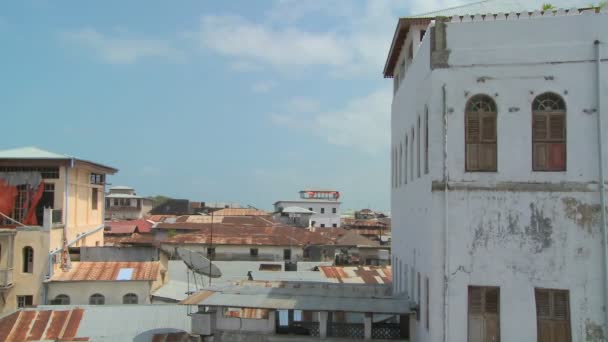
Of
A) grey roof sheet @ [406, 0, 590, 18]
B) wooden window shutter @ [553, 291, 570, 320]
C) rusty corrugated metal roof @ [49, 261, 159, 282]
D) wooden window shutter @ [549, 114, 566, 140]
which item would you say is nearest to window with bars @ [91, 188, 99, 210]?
rusty corrugated metal roof @ [49, 261, 159, 282]

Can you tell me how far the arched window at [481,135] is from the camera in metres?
10.7

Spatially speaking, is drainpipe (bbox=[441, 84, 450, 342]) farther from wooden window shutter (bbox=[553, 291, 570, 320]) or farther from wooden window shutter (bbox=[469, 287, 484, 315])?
wooden window shutter (bbox=[553, 291, 570, 320])

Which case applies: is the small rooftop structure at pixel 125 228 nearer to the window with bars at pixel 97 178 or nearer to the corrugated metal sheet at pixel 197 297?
the window with bars at pixel 97 178

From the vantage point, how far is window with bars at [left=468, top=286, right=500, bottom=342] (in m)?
10.5

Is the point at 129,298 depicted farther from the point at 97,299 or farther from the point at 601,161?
the point at 601,161

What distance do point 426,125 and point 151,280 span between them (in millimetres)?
16387

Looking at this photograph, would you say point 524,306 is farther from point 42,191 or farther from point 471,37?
point 42,191

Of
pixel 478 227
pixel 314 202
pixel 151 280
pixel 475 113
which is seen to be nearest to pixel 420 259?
pixel 478 227

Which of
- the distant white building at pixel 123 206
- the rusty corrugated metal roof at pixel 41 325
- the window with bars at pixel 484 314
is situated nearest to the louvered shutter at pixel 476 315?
the window with bars at pixel 484 314

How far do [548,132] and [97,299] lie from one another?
2015 cm

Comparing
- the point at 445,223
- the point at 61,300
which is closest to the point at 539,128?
the point at 445,223

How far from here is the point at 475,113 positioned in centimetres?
1072

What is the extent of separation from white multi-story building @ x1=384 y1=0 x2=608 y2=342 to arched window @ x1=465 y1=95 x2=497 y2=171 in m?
0.02

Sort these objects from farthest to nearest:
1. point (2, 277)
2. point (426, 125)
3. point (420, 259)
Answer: point (2, 277), point (420, 259), point (426, 125)
